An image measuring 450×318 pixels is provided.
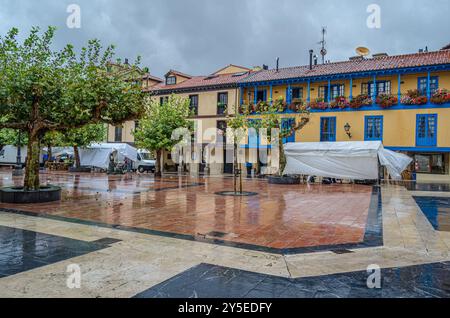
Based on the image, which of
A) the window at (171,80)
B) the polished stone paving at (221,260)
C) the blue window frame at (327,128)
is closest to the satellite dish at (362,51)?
the blue window frame at (327,128)

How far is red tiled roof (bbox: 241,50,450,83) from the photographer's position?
22848mm

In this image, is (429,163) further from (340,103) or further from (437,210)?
(437,210)

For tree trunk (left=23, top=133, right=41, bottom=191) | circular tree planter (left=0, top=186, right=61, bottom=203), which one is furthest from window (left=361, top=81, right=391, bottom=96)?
circular tree planter (left=0, top=186, right=61, bottom=203)

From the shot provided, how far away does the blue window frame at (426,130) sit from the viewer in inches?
848

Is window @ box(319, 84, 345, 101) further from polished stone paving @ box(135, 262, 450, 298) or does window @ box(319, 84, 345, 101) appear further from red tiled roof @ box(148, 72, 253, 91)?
polished stone paving @ box(135, 262, 450, 298)

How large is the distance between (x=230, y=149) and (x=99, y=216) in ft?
70.7

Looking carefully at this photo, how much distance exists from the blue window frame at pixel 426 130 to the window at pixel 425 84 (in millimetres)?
1625

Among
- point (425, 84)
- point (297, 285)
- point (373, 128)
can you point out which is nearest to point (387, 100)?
point (373, 128)

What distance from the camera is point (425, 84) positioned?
22625mm

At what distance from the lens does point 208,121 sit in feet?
100

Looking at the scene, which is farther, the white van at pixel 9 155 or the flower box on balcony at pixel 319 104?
the white van at pixel 9 155

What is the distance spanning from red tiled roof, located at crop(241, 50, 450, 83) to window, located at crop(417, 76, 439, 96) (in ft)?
3.39

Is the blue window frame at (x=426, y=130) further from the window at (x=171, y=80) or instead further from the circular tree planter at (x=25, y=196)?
the window at (x=171, y=80)

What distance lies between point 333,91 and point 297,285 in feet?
78.3
